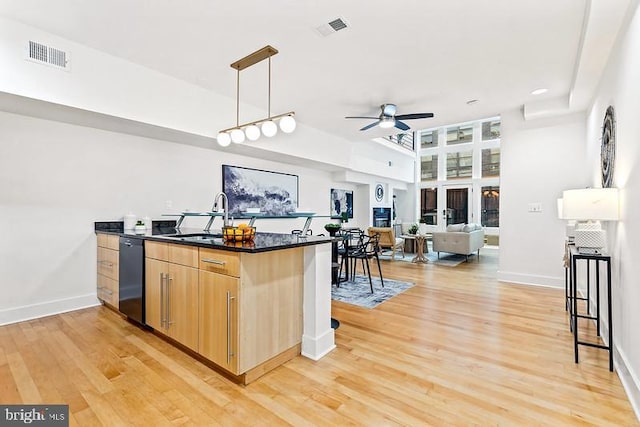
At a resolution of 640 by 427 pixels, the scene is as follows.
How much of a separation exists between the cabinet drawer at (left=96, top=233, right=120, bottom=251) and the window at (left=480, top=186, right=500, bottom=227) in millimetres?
8842

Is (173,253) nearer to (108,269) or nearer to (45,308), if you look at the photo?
(108,269)

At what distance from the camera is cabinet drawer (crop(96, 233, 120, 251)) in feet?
10.6

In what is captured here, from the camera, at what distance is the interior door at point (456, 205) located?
8.98 metres

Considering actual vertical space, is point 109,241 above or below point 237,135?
below

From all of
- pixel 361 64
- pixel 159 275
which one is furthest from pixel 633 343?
pixel 159 275

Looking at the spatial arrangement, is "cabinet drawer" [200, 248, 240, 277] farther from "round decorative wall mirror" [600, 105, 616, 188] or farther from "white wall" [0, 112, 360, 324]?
"round decorative wall mirror" [600, 105, 616, 188]

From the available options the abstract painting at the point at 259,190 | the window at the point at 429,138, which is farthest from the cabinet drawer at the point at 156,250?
the window at the point at 429,138

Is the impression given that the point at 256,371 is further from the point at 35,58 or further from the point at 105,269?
the point at 35,58

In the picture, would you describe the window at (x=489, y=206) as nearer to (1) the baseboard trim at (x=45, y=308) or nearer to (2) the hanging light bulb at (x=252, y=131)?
(2) the hanging light bulb at (x=252, y=131)

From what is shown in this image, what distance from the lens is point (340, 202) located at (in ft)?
25.6

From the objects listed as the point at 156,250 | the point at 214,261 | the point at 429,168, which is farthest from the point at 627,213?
the point at 429,168

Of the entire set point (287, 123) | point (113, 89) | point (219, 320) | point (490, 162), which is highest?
point (490, 162)

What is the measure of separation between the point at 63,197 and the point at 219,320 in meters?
2.73

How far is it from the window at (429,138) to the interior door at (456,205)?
1.58 m
